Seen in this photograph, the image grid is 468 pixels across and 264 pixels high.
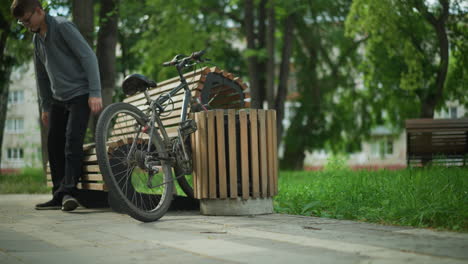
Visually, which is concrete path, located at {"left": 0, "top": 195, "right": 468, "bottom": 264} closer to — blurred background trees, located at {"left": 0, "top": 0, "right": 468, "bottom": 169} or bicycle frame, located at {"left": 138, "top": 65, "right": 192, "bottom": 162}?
bicycle frame, located at {"left": 138, "top": 65, "right": 192, "bottom": 162}

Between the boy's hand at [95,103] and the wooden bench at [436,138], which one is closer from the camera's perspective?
the boy's hand at [95,103]

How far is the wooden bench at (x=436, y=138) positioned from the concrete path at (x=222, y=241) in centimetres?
794

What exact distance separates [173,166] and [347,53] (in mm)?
19917

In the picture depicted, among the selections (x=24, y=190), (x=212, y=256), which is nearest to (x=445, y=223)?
(x=212, y=256)

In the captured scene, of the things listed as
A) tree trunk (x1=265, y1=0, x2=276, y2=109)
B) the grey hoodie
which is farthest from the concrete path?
tree trunk (x1=265, y1=0, x2=276, y2=109)

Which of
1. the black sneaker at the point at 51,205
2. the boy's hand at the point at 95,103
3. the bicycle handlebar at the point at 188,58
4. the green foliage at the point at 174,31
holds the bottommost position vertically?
the black sneaker at the point at 51,205

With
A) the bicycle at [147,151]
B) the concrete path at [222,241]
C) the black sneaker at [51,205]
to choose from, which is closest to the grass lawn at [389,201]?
the concrete path at [222,241]

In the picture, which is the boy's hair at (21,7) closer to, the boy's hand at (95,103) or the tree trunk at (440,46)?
the boy's hand at (95,103)

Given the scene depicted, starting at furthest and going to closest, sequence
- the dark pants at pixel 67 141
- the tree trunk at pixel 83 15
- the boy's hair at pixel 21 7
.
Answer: the tree trunk at pixel 83 15 → the dark pants at pixel 67 141 → the boy's hair at pixel 21 7

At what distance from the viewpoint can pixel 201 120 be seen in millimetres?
5613

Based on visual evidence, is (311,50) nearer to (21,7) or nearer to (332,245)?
(21,7)

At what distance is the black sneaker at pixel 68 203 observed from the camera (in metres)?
6.09

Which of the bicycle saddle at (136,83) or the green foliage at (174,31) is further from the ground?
the green foliage at (174,31)

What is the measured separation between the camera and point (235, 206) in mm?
5586
